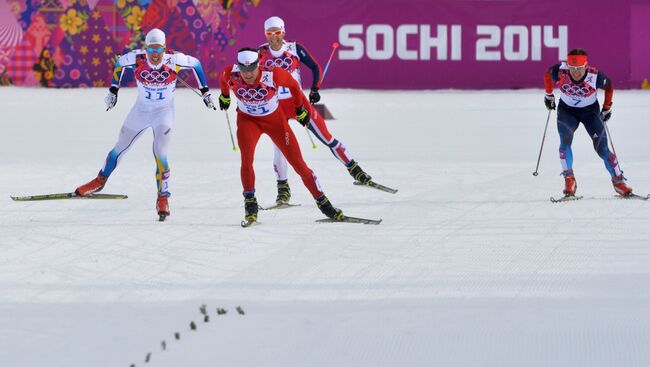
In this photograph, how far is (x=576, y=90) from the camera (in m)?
11.4

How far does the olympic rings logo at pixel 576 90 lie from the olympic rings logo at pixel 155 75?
147 inches

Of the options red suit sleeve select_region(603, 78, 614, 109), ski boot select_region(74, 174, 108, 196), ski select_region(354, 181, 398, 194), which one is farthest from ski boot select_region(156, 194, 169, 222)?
red suit sleeve select_region(603, 78, 614, 109)

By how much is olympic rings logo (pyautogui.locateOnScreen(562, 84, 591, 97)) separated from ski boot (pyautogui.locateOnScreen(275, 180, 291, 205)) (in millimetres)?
2794

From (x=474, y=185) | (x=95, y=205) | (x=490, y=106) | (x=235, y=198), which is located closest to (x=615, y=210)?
(x=474, y=185)

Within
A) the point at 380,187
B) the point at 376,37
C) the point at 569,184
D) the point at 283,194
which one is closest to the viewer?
the point at 283,194

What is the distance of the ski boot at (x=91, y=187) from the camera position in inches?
455

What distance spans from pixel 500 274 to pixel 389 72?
676 inches

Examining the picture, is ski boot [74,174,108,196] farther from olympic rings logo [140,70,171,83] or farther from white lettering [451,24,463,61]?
white lettering [451,24,463,61]

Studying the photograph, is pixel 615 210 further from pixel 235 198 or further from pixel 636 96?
pixel 636 96

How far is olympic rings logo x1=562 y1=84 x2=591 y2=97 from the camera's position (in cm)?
1134

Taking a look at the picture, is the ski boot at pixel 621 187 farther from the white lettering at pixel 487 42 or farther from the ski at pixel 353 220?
the white lettering at pixel 487 42

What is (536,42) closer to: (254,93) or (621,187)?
(621,187)

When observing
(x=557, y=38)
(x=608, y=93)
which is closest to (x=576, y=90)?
(x=608, y=93)

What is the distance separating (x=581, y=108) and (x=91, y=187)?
473cm
